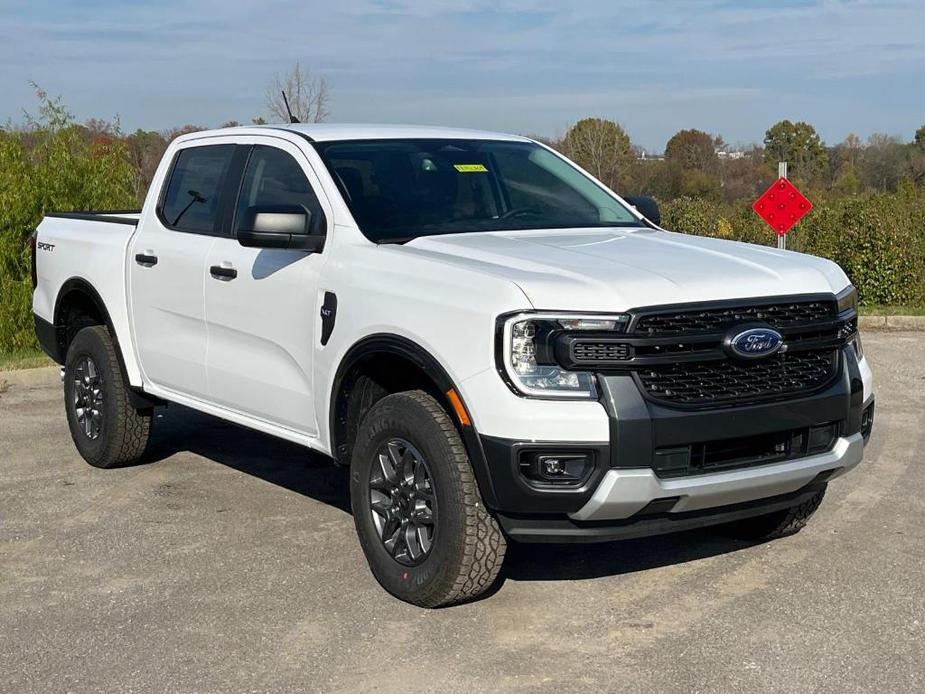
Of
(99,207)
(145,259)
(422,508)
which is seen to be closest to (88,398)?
(145,259)

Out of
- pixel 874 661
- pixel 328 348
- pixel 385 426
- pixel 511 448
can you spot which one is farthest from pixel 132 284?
pixel 874 661

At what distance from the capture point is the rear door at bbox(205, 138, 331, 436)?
5480 millimetres

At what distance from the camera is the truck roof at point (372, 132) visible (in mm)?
5996

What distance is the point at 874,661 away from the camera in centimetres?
433

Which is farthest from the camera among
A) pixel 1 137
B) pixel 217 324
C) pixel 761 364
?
pixel 1 137

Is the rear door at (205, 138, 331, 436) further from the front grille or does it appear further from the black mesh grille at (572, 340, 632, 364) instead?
the front grille

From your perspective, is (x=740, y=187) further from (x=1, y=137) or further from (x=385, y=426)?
(x=385, y=426)

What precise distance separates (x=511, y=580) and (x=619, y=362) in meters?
1.37

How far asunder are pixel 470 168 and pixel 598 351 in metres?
1.98

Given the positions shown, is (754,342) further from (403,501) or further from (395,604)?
(395,604)

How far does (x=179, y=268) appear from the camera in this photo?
6.35m

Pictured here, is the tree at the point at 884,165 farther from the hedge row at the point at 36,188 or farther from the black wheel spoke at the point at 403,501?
the black wheel spoke at the point at 403,501

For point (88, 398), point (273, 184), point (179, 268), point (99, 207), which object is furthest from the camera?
point (99, 207)

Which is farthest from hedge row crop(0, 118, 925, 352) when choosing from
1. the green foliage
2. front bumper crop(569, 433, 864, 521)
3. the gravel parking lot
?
front bumper crop(569, 433, 864, 521)
